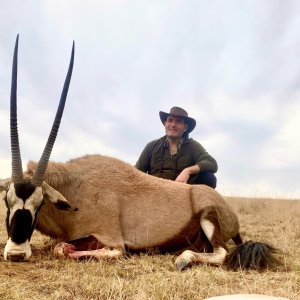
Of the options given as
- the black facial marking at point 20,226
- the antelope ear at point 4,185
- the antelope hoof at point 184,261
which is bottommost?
the antelope hoof at point 184,261

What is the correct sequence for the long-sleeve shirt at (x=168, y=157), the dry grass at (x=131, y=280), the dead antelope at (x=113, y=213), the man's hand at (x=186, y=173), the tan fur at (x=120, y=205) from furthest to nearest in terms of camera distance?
the long-sleeve shirt at (x=168, y=157) < the man's hand at (x=186, y=173) < the tan fur at (x=120, y=205) < the dead antelope at (x=113, y=213) < the dry grass at (x=131, y=280)

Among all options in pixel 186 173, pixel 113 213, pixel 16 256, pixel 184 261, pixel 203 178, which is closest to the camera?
pixel 16 256

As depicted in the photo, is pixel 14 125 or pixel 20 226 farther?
pixel 14 125

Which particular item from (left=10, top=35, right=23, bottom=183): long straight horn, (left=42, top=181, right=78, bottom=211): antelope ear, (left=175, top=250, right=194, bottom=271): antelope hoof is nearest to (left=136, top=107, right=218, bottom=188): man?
(left=175, top=250, right=194, bottom=271): antelope hoof

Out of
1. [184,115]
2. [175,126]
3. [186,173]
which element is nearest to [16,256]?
[186,173]

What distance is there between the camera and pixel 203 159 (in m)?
7.95

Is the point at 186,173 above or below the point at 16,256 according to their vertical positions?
above

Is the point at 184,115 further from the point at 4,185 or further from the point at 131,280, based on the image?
the point at 131,280

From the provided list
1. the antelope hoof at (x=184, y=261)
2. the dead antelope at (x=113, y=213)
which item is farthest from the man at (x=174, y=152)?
the antelope hoof at (x=184, y=261)

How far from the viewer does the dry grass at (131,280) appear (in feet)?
11.4

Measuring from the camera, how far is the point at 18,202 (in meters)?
4.84

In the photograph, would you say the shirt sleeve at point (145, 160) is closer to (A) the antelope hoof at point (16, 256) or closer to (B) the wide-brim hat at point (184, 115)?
(B) the wide-brim hat at point (184, 115)

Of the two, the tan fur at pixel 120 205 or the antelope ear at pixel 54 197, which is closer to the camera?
the antelope ear at pixel 54 197

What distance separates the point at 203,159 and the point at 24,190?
3737 mm
